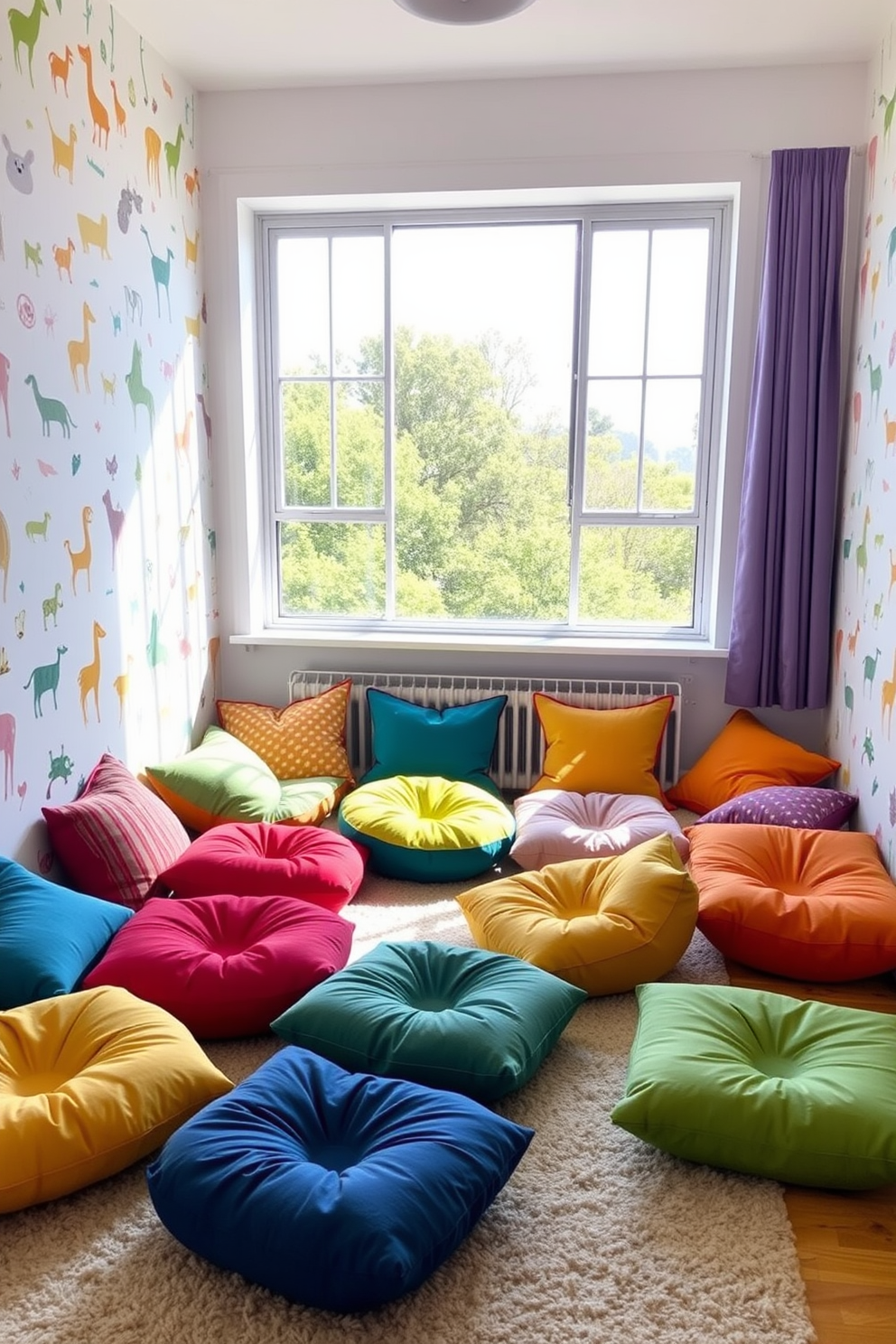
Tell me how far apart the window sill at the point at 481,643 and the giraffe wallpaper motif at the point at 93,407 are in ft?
1.22

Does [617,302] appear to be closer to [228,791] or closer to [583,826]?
[583,826]

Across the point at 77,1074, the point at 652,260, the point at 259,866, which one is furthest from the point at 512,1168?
the point at 652,260

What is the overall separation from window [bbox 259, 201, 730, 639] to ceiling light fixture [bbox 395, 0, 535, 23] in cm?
136

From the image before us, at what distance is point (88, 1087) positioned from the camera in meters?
1.81

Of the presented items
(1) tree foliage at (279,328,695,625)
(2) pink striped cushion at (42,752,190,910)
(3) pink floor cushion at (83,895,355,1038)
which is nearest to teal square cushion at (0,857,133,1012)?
(3) pink floor cushion at (83,895,355,1038)

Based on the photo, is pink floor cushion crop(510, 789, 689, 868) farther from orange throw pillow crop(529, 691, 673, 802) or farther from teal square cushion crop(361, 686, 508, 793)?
teal square cushion crop(361, 686, 508, 793)

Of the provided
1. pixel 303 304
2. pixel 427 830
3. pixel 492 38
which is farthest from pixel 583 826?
pixel 492 38

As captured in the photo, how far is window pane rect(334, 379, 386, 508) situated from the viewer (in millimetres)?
3914

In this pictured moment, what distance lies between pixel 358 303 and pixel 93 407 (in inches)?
53.4

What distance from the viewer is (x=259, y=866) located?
2.77 m

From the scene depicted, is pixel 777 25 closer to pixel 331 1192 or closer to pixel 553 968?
pixel 553 968

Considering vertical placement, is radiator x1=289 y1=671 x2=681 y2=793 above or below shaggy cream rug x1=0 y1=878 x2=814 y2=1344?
above

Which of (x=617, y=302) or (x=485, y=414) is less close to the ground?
(x=617, y=302)

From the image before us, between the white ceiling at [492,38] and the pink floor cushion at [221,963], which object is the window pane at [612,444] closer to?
the white ceiling at [492,38]
